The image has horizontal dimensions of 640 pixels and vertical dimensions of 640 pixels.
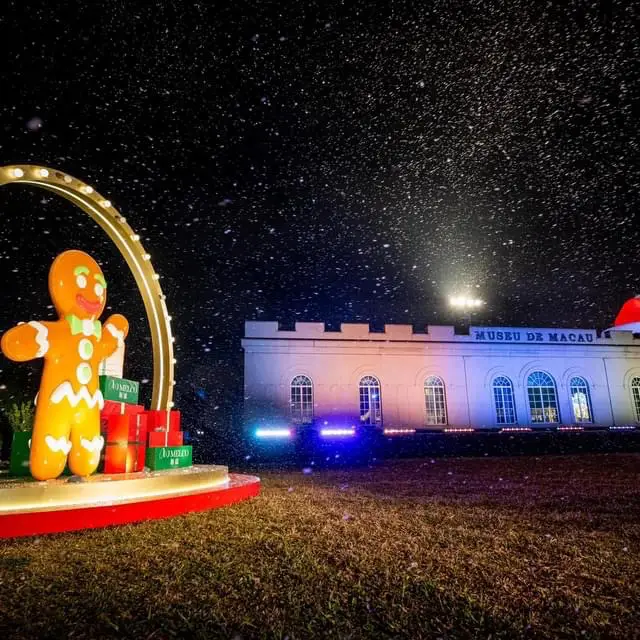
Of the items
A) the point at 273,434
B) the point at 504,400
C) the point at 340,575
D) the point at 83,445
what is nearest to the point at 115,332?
the point at 83,445

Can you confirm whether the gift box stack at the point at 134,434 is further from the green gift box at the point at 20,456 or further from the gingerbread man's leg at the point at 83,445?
the green gift box at the point at 20,456

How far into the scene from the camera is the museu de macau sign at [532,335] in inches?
946

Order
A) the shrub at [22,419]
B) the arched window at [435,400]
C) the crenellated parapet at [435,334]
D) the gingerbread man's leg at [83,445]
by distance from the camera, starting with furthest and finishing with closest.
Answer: the arched window at [435,400] → the crenellated parapet at [435,334] → the shrub at [22,419] → the gingerbread man's leg at [83,445]

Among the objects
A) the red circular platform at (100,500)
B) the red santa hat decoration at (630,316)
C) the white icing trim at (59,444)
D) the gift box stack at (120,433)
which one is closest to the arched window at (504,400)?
the red santa hat decoration at (630,316)

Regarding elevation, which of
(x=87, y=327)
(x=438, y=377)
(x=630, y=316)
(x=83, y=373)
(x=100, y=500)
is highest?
(x=630, y=316)

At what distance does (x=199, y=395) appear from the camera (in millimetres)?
21688

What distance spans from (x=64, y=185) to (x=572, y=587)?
6.94 m

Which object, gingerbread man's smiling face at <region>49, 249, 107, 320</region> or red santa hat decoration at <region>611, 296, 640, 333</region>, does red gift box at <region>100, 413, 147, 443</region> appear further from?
red santa hat decoration at <region>611, 296, 640, 333</region>

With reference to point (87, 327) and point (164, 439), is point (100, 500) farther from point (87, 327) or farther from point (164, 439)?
point (87, 327)

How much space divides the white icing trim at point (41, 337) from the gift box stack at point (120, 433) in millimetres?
1075

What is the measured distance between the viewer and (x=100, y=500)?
15.1 ft

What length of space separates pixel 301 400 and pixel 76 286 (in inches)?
681

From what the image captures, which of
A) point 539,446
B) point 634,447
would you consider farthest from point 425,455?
point 634,447

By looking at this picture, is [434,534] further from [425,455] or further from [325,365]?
[325,365]
